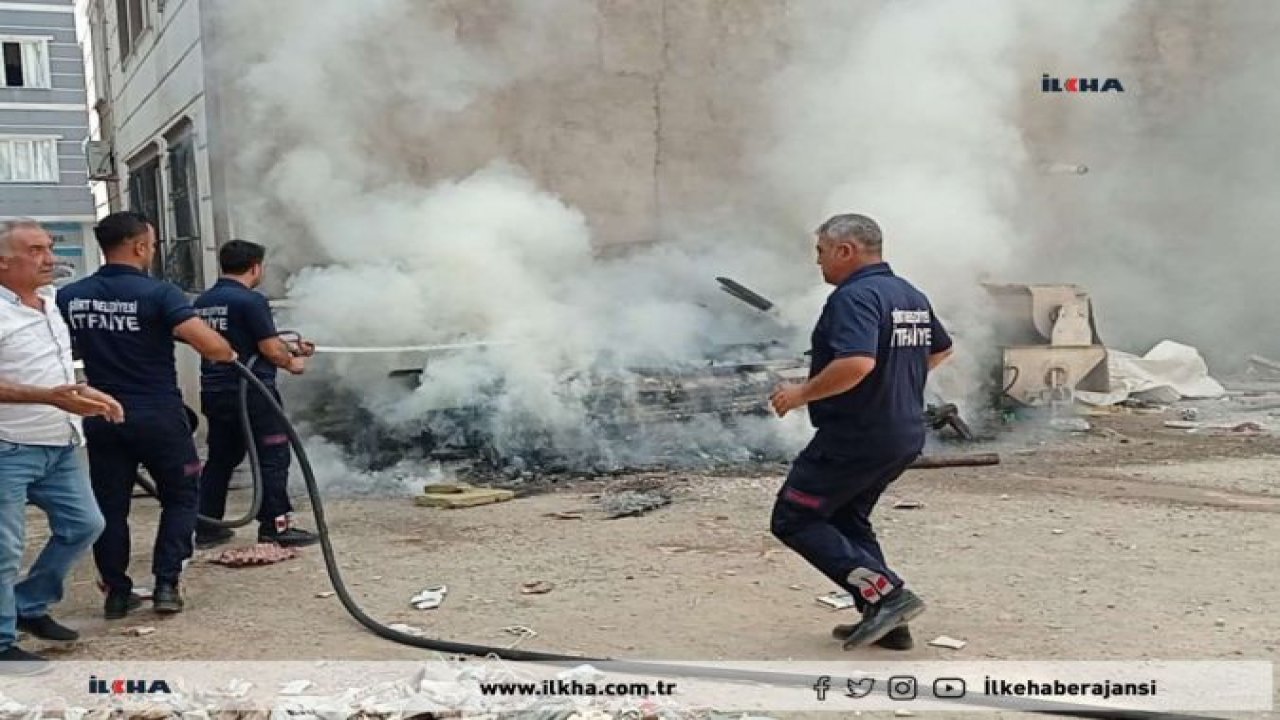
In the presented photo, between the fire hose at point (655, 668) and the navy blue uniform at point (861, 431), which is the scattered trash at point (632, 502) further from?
the navy blue uniform at point (861, 431)

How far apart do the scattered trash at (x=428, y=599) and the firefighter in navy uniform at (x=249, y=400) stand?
1.21 meters

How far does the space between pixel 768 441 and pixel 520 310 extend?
200 centimetres

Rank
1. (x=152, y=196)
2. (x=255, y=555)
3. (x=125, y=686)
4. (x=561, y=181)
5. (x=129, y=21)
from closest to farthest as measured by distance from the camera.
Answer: (x=125, y=686) → (x=255, y=555) → (x=561, y=181) → (x=152, y=196) → (x=129, y=21)

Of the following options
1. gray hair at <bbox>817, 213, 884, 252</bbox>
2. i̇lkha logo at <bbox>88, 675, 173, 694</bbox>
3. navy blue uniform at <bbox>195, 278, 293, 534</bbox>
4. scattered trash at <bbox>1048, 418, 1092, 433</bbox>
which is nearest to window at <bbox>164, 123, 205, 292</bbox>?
navy blue uniform at <bbox>195, 278, 293, 534</bbox>

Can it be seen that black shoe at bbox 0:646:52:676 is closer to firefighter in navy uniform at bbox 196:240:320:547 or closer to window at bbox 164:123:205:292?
firefighter in navy uniform at bbox 196:240:320:547

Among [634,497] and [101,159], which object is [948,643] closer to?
[634,497]

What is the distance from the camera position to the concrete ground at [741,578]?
392cm

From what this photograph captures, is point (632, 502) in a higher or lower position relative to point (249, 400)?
lower

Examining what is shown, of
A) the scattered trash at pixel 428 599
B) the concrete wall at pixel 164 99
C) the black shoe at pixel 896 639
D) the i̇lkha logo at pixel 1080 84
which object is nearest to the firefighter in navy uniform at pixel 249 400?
the scattered trash at pixel 428 599

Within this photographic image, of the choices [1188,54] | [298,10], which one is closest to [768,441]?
[298,10]

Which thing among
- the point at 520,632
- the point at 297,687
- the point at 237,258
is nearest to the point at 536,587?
the point at 520,632

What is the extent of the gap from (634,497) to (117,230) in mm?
3205

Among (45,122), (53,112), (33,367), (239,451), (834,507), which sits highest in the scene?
(53,112)

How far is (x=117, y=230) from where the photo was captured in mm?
4207
